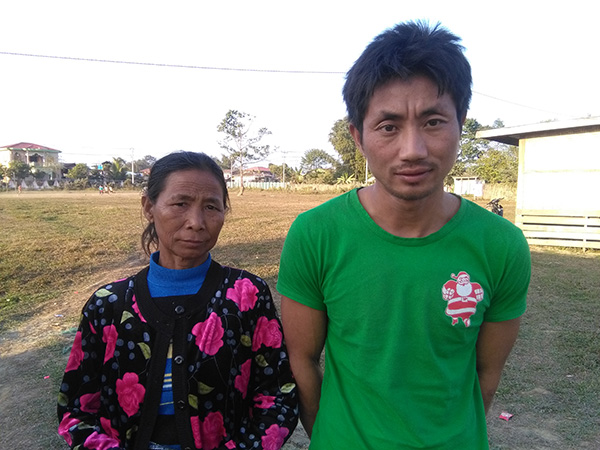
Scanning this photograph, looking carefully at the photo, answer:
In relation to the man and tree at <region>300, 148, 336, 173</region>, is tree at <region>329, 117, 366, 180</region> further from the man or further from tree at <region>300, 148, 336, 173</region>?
the man

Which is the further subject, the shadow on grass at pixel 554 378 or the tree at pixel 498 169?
the tree at pixel 498 169

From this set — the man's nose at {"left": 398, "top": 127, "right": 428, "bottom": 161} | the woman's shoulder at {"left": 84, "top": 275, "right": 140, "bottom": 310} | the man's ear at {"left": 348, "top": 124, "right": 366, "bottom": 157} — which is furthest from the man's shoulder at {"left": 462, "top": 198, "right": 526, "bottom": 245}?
the woman's shoulder at {"left": 84, "top": 275, "right": 140, "bottom": 310}

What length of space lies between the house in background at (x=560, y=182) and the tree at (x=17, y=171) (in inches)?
2058

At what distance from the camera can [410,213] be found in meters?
1.34

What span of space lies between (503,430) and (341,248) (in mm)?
2669

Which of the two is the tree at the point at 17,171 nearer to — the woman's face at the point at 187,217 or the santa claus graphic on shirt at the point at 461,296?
the woman's face at the point at 187,217

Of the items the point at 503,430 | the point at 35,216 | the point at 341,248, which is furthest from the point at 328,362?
the point at 35,216

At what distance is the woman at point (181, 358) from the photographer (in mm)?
1396

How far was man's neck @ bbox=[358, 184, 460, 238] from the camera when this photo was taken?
1.34 m

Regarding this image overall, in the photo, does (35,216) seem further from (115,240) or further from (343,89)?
(343,89)

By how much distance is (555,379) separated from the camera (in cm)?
395

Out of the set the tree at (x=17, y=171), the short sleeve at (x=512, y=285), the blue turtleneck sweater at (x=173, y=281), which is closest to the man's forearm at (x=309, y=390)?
the blue turtleneck sweater at (x=173, y=281)

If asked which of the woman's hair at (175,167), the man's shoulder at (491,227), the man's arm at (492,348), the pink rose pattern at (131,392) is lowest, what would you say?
the pink rose pattern at (131,392)

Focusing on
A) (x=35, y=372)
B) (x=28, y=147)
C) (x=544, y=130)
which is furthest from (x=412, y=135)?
(x=28, y=147)
